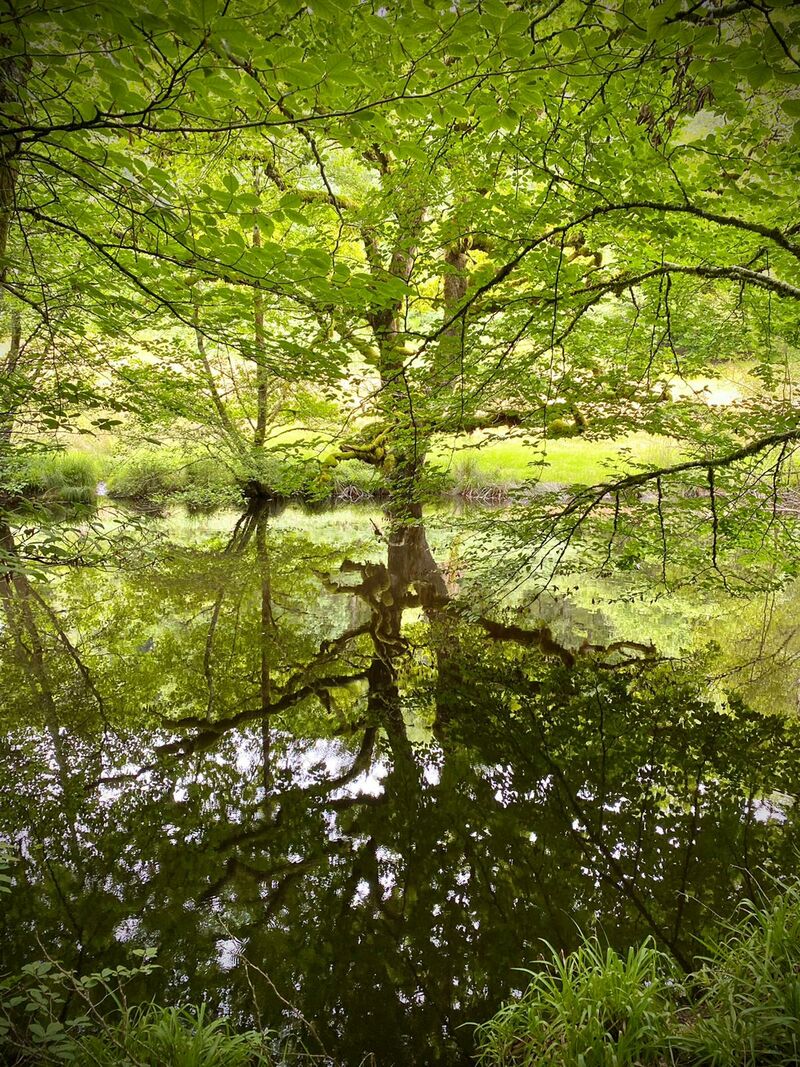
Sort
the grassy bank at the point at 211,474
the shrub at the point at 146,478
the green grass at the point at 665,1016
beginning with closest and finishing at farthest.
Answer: the green grass at the point at 665,1016, the grassy bank at the point at 211,474, the shrub at the point at 146,478

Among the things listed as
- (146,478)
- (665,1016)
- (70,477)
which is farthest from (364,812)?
(70,477)

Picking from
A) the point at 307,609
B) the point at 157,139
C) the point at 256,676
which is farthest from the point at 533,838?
the point at 157,139

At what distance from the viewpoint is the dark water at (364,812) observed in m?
2.76

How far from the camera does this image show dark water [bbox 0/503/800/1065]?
2.76 metres

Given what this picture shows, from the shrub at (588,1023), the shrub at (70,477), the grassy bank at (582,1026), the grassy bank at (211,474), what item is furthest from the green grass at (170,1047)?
the shrub at (70,477)

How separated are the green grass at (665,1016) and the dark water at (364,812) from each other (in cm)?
28

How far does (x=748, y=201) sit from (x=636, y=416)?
2.48 metres

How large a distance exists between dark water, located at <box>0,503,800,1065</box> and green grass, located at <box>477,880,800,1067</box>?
0.93 feet

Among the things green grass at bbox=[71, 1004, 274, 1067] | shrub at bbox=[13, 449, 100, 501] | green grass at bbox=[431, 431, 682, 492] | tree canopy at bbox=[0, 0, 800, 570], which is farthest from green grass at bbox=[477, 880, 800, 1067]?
shrub at bbox=[13, 449, 100, 501]

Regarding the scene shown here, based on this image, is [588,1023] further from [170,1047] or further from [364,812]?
[364,812]

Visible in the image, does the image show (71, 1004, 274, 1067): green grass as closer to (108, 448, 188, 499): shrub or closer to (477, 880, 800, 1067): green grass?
(477, 880, 800, 1067): green grass

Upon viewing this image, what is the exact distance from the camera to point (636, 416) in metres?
6.27

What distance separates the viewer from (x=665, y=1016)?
209 cm

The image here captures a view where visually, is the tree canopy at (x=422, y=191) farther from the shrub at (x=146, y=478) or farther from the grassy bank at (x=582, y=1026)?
the shrub at (x=146, y=478)
